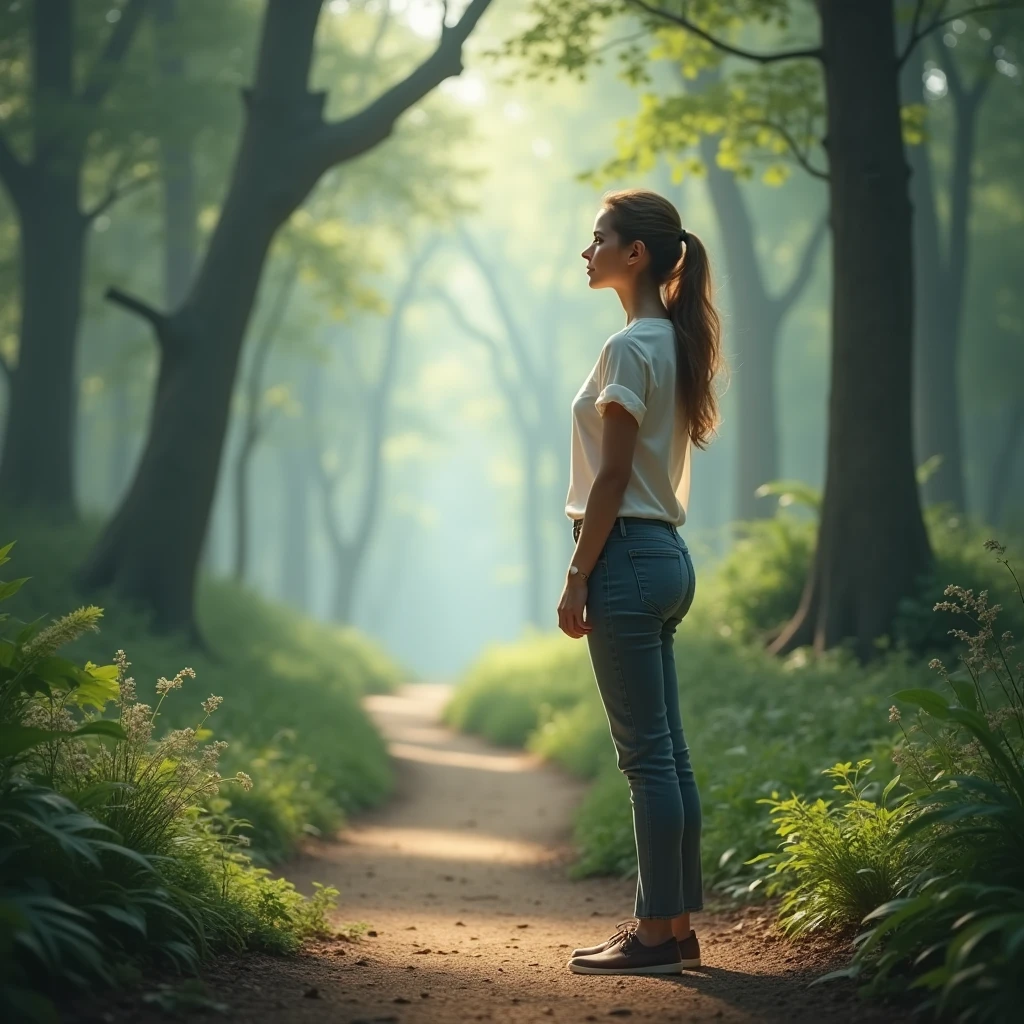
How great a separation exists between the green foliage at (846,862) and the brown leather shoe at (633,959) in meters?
0.57

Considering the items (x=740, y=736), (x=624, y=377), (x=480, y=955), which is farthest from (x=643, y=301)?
(x=740, y=736)

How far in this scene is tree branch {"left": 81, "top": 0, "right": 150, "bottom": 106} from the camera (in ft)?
46.5

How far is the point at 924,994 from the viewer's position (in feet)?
10.6

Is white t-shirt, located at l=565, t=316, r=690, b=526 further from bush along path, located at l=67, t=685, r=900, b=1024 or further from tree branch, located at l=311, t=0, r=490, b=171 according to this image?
tree branch, located at l=311, t=0, r=490, b=171

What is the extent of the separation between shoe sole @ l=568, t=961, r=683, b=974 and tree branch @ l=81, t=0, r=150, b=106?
13025 millimetres

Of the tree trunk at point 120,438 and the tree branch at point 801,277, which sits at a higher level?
the tree branch at point 801,277

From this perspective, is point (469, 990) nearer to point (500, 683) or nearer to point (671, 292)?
point (671, 292)

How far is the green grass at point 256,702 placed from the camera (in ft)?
23.9

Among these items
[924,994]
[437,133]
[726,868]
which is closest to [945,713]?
[924,994]

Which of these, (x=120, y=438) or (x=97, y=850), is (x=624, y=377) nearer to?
(x=97, y=850)

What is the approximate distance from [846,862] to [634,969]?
800 millimetres

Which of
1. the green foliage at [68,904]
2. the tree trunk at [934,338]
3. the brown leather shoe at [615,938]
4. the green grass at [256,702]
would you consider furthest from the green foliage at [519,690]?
the green foliage at [68,904]

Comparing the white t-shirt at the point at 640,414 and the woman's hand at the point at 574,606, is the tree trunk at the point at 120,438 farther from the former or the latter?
the woman's hand at the point at 574,606

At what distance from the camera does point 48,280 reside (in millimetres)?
13969
